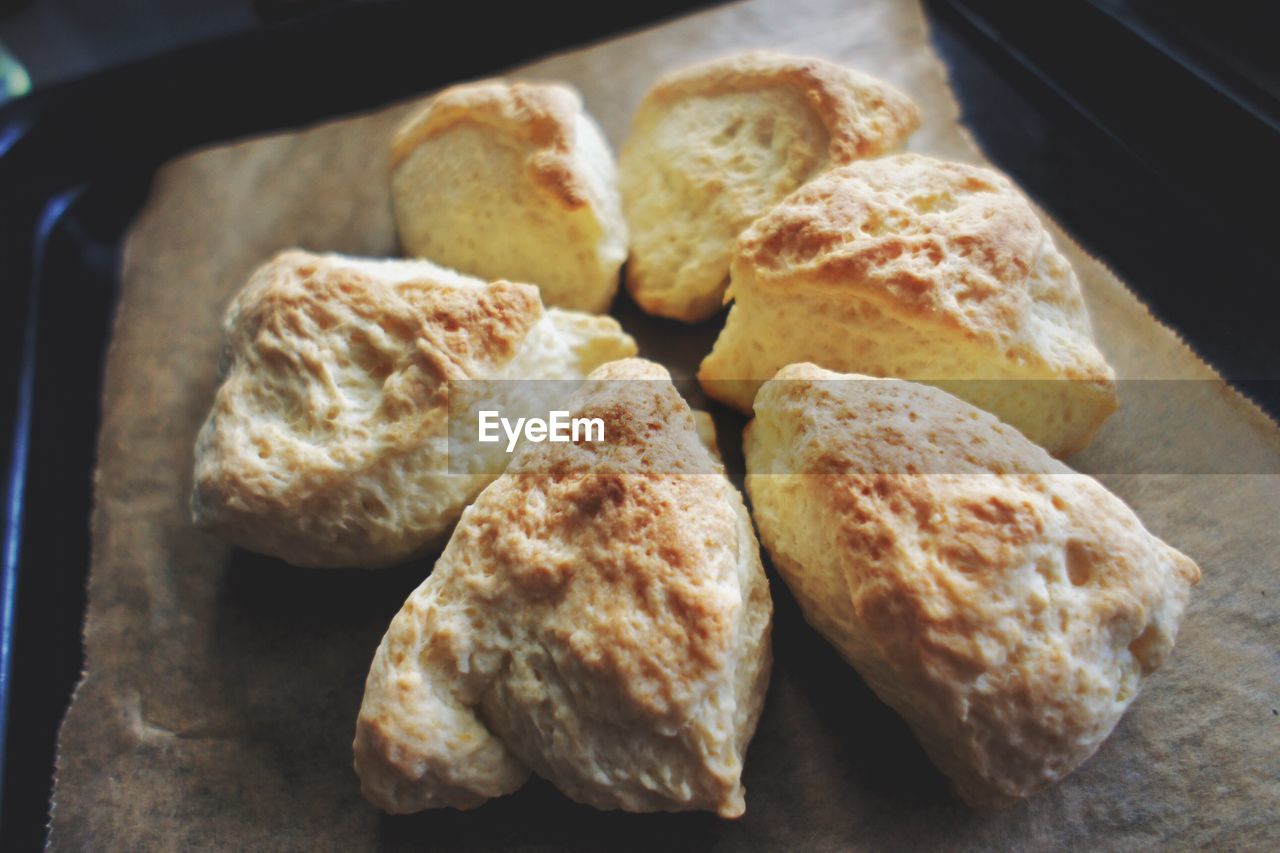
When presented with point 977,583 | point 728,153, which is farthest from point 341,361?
point 977,583

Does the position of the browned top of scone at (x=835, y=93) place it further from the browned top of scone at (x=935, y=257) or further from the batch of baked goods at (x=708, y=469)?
the browned top of scone at (x=935, y=257)

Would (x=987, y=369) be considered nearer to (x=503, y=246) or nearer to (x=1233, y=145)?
(x=1233, y=145)

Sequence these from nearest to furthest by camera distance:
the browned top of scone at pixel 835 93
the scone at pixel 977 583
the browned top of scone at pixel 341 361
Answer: the scone at pixel 977 583 < the browned top of scone at pixel 341 361 < the browned top of scone at pixel 835 93

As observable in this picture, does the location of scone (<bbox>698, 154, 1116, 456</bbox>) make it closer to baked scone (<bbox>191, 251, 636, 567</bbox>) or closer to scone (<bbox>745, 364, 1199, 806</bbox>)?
scone (<bbox>745, 364, 1199, 806</bbox>)

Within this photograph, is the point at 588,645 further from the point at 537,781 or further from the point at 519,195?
the point at 519,195

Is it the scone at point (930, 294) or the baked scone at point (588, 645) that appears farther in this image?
the scone at point (930, 294)

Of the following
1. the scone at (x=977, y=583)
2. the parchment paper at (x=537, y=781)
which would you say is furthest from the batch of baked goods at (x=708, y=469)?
the parchment paper at (x=537, y=781)

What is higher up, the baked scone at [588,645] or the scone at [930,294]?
the scone at [930,294]
